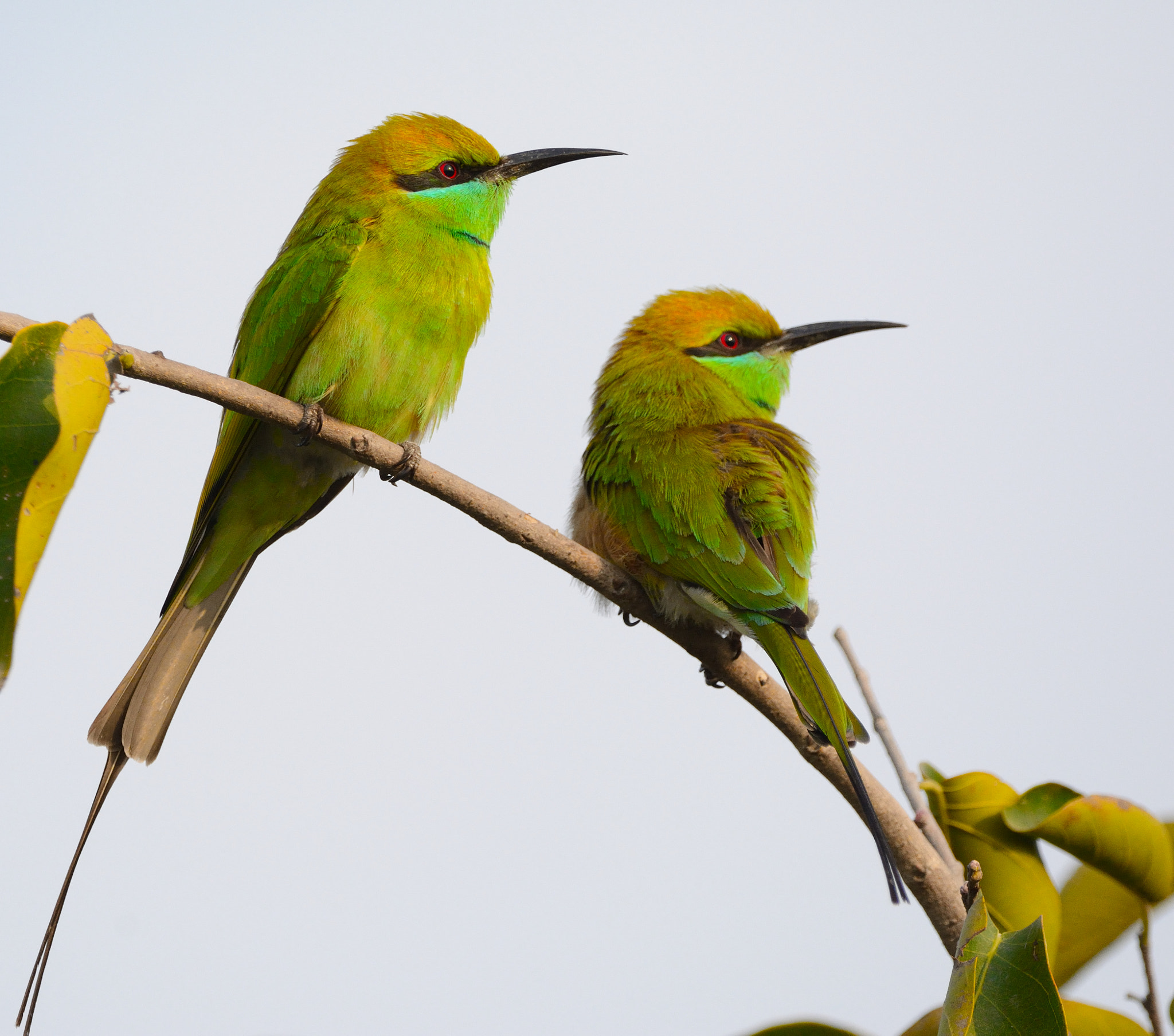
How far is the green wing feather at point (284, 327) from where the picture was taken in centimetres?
238

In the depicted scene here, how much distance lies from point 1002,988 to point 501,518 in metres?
0.94

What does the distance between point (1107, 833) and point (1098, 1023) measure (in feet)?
0.93

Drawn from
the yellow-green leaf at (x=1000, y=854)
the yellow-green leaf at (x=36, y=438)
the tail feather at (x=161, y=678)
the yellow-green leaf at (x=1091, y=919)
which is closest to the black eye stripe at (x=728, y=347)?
the tail feather at (x=161, y=678)

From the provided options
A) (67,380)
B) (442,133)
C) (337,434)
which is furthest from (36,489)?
(442,133)

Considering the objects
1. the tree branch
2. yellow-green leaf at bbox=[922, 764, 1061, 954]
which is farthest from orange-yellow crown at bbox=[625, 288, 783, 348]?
yellow-green leaf at bbox=[922, 764, 1061, 954]

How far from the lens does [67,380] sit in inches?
45.1

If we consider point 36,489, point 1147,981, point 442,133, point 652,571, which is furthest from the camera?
point 442,133

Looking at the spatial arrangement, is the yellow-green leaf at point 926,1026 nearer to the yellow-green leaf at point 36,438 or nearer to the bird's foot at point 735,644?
the bird's foot at point 735,644

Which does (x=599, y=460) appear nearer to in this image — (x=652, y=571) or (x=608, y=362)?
(x=652, y=571)

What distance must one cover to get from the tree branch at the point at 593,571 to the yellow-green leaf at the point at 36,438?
0.12 metres

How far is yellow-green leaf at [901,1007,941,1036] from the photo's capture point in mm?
1529

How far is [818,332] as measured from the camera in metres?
3.02

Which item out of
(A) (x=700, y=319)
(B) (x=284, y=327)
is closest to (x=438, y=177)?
(B) (x=284, y=327)

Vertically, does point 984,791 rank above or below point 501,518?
below
